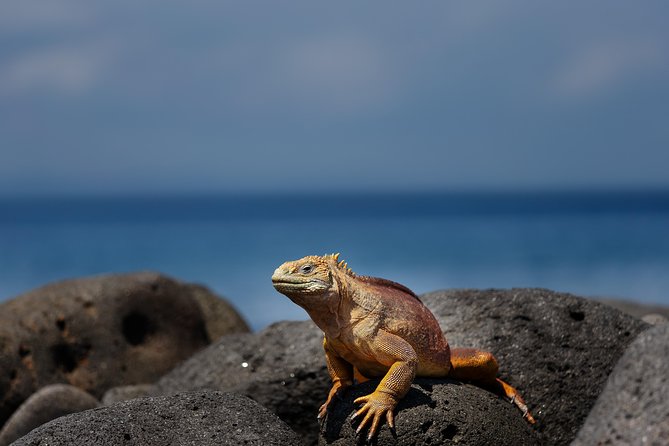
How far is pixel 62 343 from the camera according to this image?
1190cm

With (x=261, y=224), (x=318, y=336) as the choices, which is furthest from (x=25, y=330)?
(x=261, y=224)

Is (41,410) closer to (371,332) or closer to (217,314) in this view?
(371,332)

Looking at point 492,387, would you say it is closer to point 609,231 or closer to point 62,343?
point 62,343

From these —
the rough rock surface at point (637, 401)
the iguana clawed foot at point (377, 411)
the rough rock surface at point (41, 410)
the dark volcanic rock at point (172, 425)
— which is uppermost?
the rough rock surface at point (637, 401)

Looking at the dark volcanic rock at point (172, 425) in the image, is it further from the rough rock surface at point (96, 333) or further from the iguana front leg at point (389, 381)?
the rough rock surface at point (96, 333)

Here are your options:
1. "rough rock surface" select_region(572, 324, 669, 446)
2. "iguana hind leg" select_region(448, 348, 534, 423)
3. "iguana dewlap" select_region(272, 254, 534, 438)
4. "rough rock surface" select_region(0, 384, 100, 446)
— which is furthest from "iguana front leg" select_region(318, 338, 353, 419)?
"rough rock surface" select_region(0, 384, 100, 446)

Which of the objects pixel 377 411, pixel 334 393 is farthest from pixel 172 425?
pixel 377 411

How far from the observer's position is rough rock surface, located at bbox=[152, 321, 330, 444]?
860cm

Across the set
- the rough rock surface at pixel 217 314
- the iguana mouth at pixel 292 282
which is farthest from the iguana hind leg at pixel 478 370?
the rough rock surface at pixel 217 314

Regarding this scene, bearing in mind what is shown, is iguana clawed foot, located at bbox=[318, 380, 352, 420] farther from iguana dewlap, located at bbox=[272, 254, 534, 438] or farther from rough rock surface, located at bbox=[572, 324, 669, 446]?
rough rock surface, located at bbox=[572, 324, 669, 446]

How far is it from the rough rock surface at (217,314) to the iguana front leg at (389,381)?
7.58 metres

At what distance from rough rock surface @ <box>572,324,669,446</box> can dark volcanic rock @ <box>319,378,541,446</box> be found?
1447mm

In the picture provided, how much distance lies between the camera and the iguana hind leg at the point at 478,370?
6949 mm

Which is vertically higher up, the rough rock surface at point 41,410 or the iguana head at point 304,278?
the iguana head at point 304,278
